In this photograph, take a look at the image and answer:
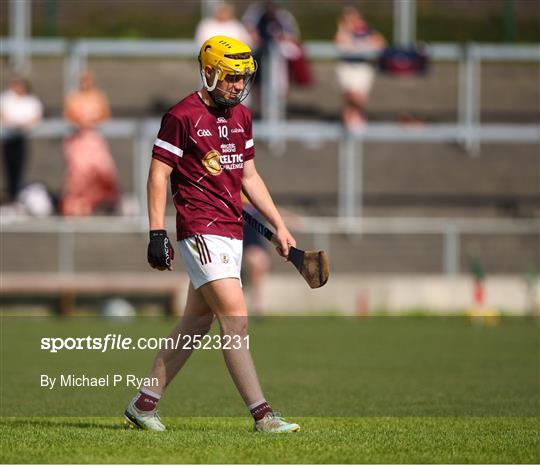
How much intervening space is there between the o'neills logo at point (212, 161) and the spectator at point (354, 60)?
16.0 meters

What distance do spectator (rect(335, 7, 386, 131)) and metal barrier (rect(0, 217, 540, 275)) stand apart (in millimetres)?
3428

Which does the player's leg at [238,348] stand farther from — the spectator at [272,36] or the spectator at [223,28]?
the spectator at [272,36]

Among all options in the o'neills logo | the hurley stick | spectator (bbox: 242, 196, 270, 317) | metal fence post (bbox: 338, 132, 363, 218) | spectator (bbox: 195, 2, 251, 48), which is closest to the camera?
the o'neills logo

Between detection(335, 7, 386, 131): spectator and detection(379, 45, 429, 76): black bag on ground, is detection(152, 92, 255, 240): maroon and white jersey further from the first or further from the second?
detection(379, 45, 429, 76): black bag on ground

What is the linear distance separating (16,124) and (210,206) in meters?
15.1

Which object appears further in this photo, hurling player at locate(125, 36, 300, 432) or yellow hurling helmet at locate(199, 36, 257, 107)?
yellow hurling helmet at locate(199, 36, 257, 107)

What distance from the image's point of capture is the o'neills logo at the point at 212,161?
27.9 ft

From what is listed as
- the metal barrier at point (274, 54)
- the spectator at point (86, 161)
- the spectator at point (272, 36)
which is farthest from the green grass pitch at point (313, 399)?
the spectator at point (272, 36)

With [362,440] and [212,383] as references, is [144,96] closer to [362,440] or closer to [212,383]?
[212,383]

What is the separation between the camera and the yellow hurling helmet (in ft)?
28.0

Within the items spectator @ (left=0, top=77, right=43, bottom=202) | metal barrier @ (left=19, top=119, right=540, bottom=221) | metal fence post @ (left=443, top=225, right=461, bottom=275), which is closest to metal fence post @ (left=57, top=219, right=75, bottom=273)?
metal barrier @ (left=19, top=119, right=540, bottom=221)

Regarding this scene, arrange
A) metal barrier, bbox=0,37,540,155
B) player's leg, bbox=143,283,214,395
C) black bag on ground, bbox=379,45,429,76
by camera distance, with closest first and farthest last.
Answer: player's leg, bbox=143,283,214,395, metal barrier, bbox=0,37,540,155, black bag on ground, bbox=379,45,429,76

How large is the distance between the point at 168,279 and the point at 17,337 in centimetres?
434

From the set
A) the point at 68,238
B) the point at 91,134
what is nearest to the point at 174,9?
the point at 91,134
